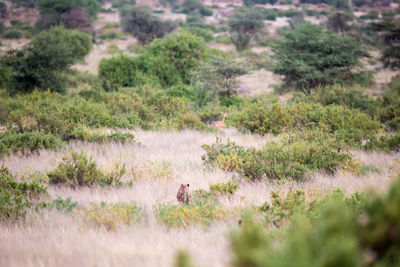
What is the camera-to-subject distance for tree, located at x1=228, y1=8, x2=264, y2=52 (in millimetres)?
41250

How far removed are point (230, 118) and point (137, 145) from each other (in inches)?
193

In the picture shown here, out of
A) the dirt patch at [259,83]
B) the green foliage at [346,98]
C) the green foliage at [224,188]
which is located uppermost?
the green foliage at [224,188]

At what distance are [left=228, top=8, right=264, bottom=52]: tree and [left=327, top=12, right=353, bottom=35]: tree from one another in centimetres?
992

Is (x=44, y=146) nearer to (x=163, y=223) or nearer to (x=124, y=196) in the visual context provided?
(x=124, y=196)

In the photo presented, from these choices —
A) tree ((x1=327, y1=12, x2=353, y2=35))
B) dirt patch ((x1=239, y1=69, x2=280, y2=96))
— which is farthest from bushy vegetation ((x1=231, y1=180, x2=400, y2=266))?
tree ((x1=327, y1=12, x2=353, y2=35))

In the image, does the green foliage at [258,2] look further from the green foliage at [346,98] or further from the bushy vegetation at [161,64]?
the green foliage at [346,98]

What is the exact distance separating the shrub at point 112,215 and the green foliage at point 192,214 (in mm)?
299

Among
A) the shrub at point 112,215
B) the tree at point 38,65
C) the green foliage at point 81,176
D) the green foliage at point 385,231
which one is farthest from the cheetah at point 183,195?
the tree at point 38,65

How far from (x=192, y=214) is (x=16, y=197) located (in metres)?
2.52

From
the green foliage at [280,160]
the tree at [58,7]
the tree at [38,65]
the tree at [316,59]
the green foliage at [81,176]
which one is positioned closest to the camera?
the green foliage at [81,176]

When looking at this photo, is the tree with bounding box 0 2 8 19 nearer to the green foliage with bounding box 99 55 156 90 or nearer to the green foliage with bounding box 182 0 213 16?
the green foliage with bounding box 182 0 213 16

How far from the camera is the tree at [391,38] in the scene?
24234 millimetres

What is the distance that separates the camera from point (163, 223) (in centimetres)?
385

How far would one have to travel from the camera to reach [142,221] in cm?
396
